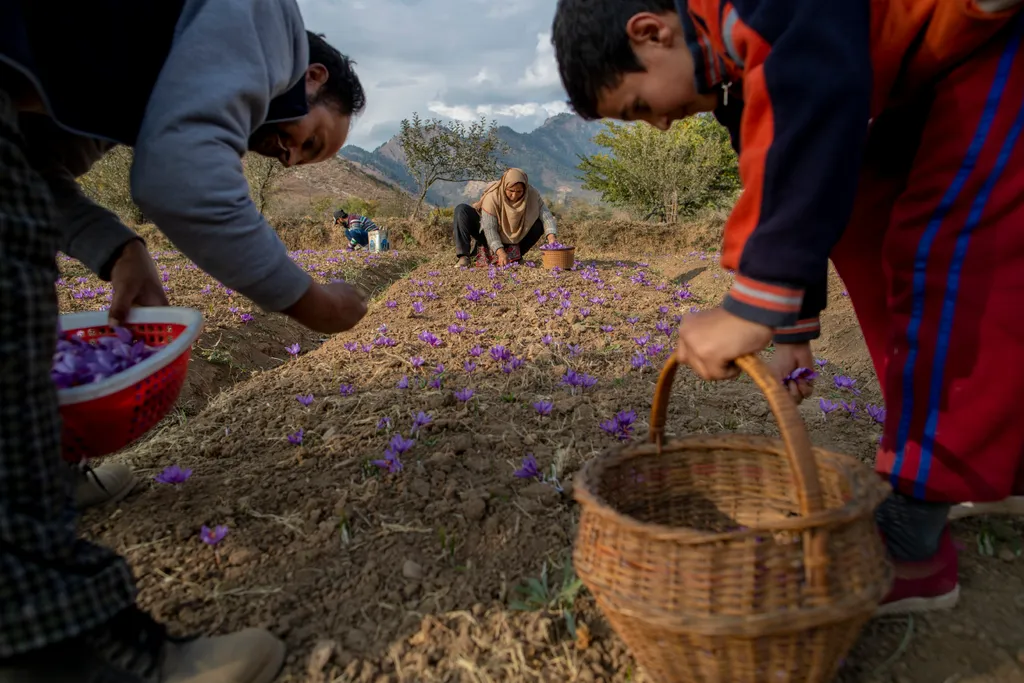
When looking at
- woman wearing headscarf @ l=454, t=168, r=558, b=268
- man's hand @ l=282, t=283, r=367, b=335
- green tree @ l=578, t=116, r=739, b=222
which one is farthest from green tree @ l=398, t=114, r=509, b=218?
man's hand @ l=282, t=283, r=367, b=335

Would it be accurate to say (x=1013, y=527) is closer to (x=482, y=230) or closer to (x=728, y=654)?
(x=728, y=654)

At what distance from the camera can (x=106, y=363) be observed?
5.07 ft

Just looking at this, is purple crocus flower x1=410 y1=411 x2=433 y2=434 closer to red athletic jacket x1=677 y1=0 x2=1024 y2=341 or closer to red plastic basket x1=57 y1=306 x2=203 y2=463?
red plastic basket x1=57 y1=306 x2=203 y2=463

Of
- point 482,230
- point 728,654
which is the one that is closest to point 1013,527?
point 728,654

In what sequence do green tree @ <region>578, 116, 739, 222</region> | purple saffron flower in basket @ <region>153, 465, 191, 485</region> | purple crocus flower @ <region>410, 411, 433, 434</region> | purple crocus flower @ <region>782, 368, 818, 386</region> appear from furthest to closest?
green tree @ <region>578, 116, 739, 222</region>, purple crocus flower @ <region>410, 411, 433, 434</region>, purple saffron flower in basket @ <region>153, 465, 191, 485</region>, purple crocus flower @ <region>782, 368, 818, 386</region>

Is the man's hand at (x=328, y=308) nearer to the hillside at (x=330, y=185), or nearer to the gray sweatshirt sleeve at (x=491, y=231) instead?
the gray sweatshirt sleeve at (x=491, y=231)

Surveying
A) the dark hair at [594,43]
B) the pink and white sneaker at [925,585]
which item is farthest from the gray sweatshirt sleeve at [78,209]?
the pink and white sneaker at [925,585]

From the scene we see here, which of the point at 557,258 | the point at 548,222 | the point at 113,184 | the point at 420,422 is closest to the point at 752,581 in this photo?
the point at 420,422

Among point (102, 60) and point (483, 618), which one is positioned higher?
point (102, 60)

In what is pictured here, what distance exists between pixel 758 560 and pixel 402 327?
12.9ft

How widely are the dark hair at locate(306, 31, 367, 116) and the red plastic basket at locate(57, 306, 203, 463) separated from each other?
2.44 feet

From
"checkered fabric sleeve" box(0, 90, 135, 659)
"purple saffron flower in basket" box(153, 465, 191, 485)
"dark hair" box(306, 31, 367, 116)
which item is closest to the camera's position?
"checkered fabric sleeve" box(0, 90, 135, 659)

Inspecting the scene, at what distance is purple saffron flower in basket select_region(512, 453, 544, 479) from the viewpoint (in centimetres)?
204

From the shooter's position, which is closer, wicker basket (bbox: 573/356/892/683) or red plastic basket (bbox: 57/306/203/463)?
wicker basket (bbox: 573/356/892/683)
